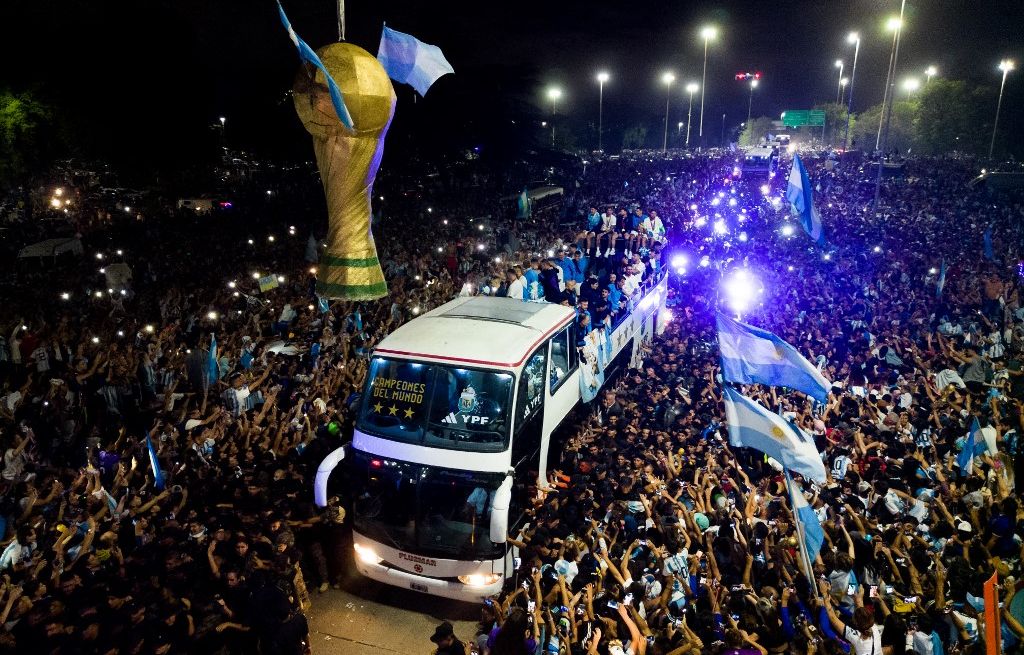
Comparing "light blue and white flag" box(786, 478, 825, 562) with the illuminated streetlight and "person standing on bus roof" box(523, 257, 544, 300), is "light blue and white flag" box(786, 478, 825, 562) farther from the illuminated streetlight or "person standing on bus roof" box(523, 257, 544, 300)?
the illuminated streetlight

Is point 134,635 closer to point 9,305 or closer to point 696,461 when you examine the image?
point 696,461

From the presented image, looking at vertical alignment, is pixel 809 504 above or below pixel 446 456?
below

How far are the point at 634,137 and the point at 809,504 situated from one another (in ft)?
337

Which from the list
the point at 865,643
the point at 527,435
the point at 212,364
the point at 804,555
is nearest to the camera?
the point at 865,643

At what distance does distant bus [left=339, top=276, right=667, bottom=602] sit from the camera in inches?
258

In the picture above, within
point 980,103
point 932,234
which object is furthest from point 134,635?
point 980,103

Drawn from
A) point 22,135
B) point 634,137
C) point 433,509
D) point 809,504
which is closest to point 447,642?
point 433,509

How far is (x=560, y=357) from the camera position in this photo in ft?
28.5

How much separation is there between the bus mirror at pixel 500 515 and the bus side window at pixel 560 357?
6.45 ft

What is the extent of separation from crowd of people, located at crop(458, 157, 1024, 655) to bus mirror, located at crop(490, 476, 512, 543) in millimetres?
313

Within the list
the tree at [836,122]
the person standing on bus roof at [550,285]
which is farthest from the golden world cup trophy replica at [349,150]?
the tree at [836,122]

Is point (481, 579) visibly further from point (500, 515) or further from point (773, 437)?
point (773, 437)

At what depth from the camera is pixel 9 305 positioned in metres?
14.1

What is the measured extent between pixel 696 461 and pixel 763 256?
1398 cm
